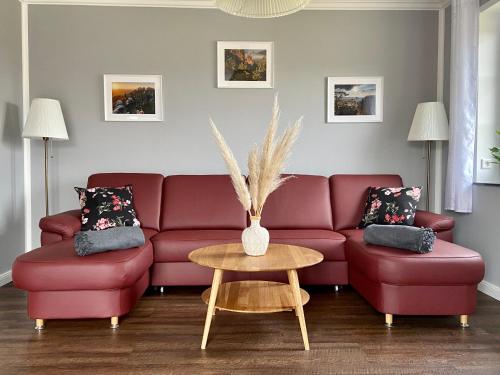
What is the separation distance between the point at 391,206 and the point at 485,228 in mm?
720

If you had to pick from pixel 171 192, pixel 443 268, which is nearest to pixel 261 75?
pixel 171 192

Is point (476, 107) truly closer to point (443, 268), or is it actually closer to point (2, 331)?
point (443, 268)

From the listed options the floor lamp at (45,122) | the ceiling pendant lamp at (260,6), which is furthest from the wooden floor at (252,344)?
the ceiling pendant lamp at (260,6)

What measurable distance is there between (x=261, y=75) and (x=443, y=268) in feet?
7.53

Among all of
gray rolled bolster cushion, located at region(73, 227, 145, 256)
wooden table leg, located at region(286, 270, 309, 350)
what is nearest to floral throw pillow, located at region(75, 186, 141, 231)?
gray rolled bolster cushion, located at region(73, 227, 145, 256)

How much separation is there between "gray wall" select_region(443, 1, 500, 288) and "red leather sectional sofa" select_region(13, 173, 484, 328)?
38 cm

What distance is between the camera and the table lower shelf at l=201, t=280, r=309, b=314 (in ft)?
6.52

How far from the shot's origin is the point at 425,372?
1.73m

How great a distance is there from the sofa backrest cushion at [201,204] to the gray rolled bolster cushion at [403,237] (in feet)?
3.69

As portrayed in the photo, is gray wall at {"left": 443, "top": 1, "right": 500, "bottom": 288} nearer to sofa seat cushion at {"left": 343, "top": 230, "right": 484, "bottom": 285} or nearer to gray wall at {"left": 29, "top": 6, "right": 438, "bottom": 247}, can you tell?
gray wall at {"left": 29, "top": 6, "right": 438, "bottom": 247}

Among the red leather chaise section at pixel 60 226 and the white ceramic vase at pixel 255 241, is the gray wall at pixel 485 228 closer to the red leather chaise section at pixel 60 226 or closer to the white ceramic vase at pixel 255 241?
the white ceramic vase at pixel 255 241

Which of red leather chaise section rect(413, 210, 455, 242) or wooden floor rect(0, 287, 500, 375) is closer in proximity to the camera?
wooden floor rect(0, 287, 500, 375)

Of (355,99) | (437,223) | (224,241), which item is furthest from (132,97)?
(437,223)

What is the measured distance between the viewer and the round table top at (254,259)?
1.85 meters
